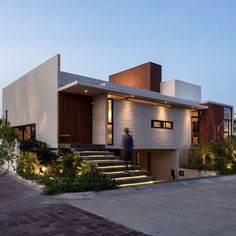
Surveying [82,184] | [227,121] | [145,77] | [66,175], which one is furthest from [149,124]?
[145,77]

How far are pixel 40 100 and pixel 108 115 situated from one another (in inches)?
148

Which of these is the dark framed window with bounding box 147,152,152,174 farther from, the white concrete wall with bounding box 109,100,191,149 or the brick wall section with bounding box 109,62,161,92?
the brick wall section with bounding box 109,62,161,92

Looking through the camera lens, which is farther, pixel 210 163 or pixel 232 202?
pixel 210 163

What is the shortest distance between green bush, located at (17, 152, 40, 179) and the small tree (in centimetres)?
299

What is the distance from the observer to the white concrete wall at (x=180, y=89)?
22.1 meters

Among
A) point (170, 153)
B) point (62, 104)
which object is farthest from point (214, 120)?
point (62, 104)

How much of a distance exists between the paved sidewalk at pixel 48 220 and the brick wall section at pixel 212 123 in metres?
13.2

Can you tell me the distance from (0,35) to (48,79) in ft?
41.9

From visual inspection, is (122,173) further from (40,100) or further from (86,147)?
(40,100)

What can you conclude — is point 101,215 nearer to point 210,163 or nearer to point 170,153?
point 210,163

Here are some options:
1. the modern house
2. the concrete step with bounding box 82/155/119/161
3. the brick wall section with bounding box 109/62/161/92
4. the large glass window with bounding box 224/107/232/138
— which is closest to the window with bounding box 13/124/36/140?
the modern house

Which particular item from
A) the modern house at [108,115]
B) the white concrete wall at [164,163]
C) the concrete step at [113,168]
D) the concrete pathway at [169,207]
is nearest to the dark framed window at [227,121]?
the modern house at [108,115]

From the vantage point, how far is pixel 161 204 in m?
6.04

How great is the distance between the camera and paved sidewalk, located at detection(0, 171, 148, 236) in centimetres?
421
